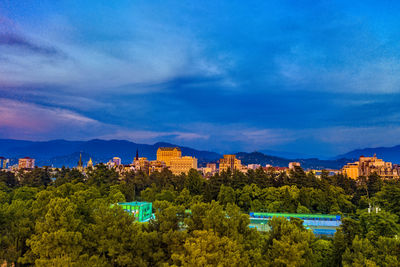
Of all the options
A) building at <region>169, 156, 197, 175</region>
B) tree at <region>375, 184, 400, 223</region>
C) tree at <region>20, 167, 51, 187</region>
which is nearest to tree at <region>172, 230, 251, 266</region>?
tree at <region>375, 184, 400, 223</region>

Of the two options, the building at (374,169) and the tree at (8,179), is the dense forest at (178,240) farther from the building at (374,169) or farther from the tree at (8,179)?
the building at (374,169)

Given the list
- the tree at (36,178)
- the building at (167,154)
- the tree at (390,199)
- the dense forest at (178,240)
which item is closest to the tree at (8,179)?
the tree at (36,178)

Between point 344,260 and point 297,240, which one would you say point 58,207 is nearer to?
point 297,240

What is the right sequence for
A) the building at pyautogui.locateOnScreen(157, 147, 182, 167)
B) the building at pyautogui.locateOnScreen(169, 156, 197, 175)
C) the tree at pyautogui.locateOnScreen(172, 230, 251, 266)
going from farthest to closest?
1. the building at pyautogui.locateOnScreen(157, 147, 182, 167)
2. the building at pyautogui.locateOnScreen(169, 156, 197, 175)
3. the tree at pyautogui.locateOnScreen(172, 230, 251, 266)

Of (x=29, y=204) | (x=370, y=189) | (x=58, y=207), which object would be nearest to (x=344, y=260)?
(x=58, y=207)

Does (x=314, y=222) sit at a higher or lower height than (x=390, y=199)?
lower

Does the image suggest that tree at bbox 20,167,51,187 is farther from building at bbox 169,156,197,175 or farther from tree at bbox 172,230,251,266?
building at bbox 169,156,197,175

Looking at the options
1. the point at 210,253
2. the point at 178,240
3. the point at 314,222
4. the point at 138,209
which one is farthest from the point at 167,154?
the point at 210,253

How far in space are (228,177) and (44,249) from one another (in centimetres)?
3258

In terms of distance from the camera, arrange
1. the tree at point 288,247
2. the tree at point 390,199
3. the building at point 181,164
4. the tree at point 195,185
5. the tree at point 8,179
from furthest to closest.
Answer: the building at point 181,164 < the tree at point 8,179 < the tree at point 195,185 < the tree at point 390,199 < the tree at point 288,247

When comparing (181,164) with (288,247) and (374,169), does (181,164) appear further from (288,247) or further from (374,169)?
(288,247)

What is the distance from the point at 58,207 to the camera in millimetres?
17156

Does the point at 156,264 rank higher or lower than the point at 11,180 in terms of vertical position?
lower

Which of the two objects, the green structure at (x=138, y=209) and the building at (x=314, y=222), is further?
the green structure at (x=138, y=209)
